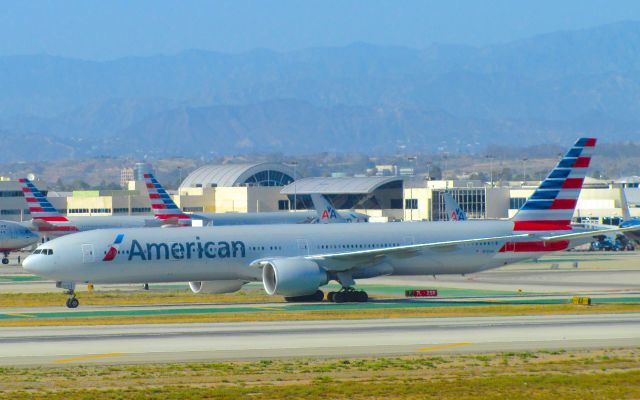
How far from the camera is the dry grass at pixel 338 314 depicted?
168 feet

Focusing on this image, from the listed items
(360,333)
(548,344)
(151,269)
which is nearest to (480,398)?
(548,344)

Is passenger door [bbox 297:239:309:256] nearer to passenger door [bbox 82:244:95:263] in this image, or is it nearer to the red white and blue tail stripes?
the red white and blue tail stripes

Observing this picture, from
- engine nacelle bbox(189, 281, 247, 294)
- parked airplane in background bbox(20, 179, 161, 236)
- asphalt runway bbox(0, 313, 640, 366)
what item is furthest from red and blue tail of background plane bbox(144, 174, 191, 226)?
asphalt runway bbox(0, 313, 640, 366)

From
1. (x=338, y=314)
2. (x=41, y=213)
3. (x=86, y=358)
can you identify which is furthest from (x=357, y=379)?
(x=41, y=213)

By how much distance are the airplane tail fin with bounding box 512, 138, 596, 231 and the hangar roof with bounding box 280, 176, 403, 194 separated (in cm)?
11315

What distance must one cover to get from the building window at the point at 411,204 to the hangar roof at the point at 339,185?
6232 millimetres

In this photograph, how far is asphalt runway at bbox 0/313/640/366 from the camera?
1534 inches

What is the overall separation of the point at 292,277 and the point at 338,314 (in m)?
6.35

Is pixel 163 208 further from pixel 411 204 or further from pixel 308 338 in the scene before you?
pixel 308 338

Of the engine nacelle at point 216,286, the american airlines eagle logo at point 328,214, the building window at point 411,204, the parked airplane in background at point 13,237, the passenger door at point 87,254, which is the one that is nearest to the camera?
the passenger door at point 87,254

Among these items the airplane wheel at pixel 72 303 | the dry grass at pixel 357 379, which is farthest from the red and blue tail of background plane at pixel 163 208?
the dry grass at pixel 357 379

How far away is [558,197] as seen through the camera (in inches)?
2643

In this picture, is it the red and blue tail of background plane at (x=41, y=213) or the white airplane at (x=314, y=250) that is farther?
the red and blue tail of background plane at (x=41, y=213)

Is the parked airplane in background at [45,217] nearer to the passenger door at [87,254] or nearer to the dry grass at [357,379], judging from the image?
the passenger door at [87,254]
